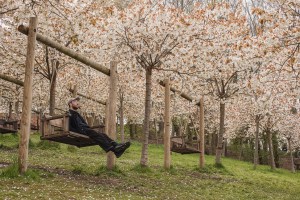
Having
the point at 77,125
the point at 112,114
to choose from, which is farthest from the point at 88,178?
the point at 112,114

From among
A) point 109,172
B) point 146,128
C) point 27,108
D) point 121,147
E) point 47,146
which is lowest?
point 109,172

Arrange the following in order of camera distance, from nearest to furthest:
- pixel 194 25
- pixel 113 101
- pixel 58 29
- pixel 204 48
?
pixel 113 101 → pixel 194 25 → pixel 204 48 → pixel 58 29

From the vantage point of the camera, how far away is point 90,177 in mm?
15047

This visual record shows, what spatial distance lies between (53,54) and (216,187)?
12.9 m

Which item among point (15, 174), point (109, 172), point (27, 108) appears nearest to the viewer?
point (15, 174)

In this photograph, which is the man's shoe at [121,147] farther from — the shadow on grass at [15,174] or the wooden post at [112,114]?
the wooden post at [112,114]

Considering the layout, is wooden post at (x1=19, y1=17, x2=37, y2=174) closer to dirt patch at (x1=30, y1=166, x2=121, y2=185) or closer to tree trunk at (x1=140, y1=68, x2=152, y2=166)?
dirt patch at (x1=30, y1=166, x2=121, y2=185)

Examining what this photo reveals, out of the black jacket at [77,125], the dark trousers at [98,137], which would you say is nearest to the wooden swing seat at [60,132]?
the dark trousers at [98,137]

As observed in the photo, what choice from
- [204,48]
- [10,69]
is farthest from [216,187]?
[10,69]

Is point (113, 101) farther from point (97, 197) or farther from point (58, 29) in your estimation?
point (58, 29)

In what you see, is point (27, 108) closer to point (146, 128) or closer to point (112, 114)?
point (112, 114)

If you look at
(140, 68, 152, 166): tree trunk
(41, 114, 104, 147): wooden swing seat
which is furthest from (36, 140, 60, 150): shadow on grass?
(41, 114, 104, 147): wooden swing seat

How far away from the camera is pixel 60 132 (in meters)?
12.3

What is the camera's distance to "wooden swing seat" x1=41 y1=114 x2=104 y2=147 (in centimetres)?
1224
